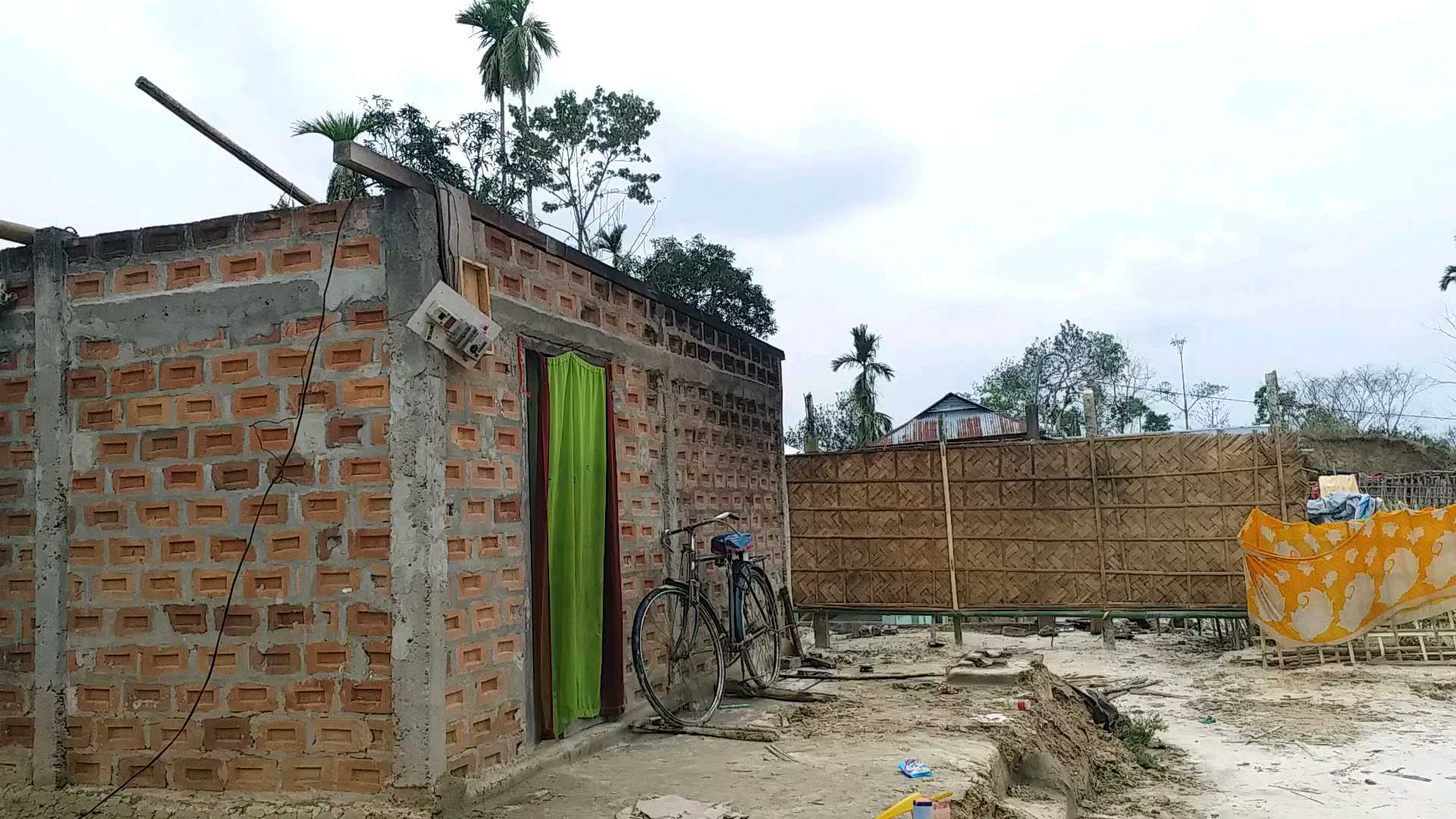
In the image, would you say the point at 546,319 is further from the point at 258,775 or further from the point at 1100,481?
the point at 1100,481

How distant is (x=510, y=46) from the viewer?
72.9 feet

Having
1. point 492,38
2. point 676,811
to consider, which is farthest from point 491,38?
point 676,811

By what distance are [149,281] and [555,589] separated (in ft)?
7.68

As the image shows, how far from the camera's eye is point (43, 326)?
4.30m

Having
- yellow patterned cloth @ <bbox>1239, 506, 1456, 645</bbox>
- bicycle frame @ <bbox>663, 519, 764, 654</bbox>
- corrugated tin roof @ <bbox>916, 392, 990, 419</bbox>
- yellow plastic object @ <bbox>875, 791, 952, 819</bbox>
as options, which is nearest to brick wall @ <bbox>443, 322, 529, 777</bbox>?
bicycle frame @ <bbox>663, 519, 764, 654</bbox>

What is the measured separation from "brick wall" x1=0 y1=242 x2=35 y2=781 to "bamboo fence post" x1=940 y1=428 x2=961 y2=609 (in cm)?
836

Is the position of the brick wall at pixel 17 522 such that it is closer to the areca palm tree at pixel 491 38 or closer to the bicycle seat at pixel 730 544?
the bicycle seat at pixel 730 544

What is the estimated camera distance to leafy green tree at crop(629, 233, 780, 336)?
71.2 feet

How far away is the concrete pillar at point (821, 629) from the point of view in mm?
10562

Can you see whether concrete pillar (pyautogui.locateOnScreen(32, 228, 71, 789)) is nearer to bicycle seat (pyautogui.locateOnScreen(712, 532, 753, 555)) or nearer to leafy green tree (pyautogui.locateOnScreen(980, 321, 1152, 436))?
bicycle seat (pyautogui.locateOnScreen(712, 532, 753, 555))

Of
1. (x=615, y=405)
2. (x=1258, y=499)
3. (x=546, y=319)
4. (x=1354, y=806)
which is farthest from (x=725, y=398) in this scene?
(x=1258, y=499)

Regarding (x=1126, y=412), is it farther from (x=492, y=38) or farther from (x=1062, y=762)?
(x=1062, y=762)

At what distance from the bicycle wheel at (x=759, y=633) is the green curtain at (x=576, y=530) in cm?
157

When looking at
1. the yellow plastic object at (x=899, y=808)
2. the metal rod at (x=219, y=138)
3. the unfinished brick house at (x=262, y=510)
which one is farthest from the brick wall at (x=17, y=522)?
the yellow plastic object at (x=899, y=808)
